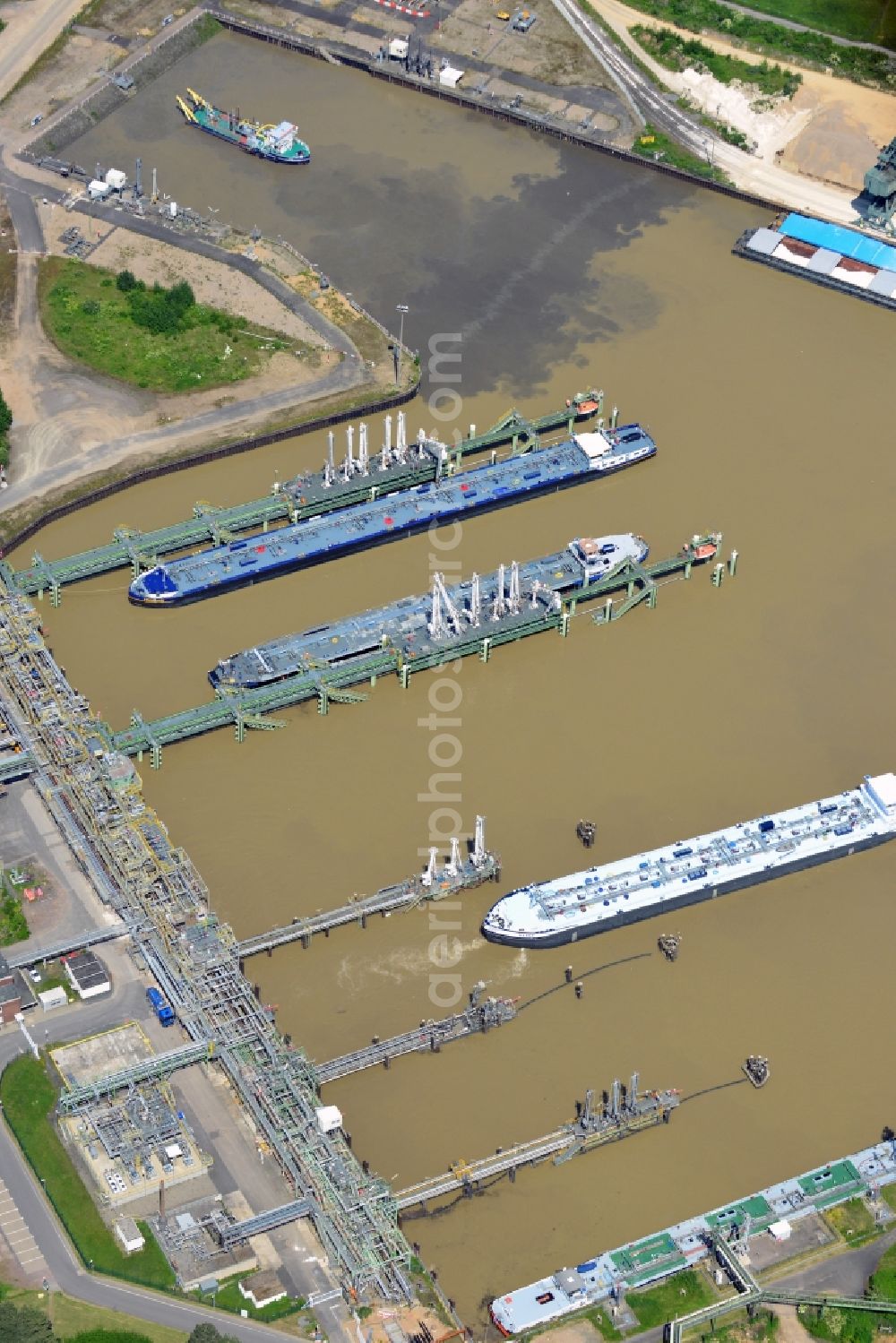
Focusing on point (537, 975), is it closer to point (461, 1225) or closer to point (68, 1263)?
point (461, 1225)

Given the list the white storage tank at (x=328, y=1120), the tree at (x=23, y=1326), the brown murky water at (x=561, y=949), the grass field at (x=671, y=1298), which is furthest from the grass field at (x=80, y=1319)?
the grass field at (x=671, y=1298)

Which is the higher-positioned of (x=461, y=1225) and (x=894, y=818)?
(x=894, y=818)

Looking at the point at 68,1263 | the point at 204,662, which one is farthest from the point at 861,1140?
the point at 204,662

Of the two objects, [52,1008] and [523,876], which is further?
[523,876]

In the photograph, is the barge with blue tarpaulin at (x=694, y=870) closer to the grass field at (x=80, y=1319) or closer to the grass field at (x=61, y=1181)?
the grass field at (x=61, y=1181)

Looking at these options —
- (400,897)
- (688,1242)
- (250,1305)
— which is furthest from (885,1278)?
(400,897)

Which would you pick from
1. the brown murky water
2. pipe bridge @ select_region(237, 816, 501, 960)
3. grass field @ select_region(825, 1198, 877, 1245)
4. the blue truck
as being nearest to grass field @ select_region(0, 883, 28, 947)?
the blue truck

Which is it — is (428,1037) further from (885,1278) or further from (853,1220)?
(885,1278)
